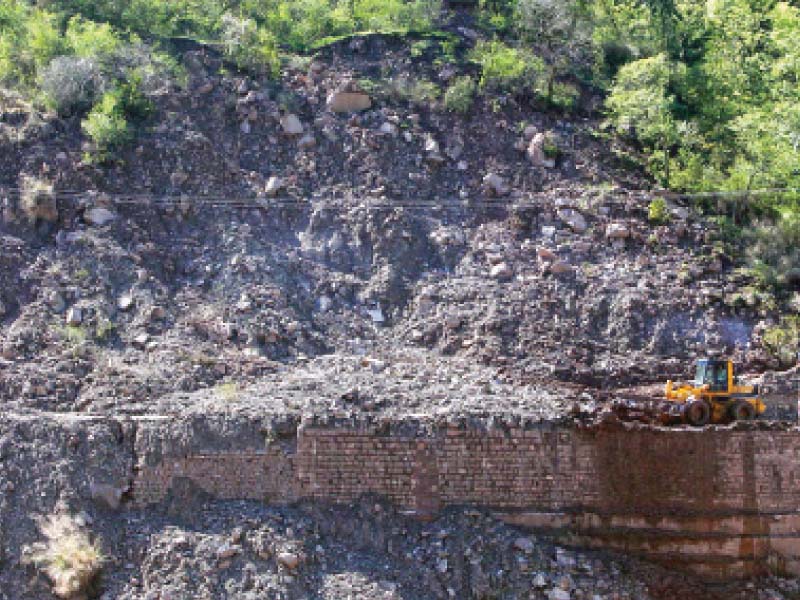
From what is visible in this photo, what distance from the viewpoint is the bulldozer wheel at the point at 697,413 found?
1583 centimetres

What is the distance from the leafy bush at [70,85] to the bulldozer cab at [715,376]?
10506 mm

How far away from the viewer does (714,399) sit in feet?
52.5

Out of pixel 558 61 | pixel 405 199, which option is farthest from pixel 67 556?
pixel 558 61

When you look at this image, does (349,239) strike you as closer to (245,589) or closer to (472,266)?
(472,266)

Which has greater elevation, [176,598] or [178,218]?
[178,218]

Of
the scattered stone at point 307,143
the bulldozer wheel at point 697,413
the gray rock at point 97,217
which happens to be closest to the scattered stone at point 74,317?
the gray rock at point 97,217

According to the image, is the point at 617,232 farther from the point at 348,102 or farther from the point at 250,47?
the point at 250,47

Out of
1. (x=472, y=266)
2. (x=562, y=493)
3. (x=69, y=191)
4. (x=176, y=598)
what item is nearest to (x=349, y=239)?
(x=472, y=266)

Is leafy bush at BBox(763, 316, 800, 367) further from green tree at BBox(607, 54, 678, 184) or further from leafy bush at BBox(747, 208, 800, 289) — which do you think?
green tree at BBox(607, 54, 678, 184)

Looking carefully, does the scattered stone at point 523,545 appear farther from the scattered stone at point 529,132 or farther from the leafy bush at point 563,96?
the leafy bush at point 563,96

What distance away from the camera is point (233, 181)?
63.9ft

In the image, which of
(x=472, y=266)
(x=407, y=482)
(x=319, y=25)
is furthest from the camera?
(x=319, y=25)

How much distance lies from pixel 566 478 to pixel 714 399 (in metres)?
2.34

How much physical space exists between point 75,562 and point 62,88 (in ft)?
29.2
